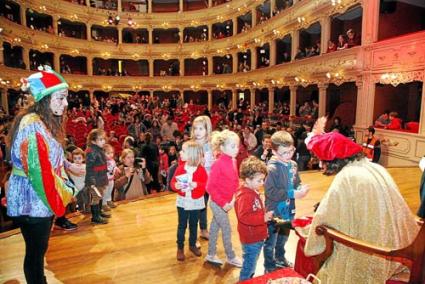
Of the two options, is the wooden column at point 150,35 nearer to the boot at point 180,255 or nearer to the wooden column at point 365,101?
the wooden column at point 365,101

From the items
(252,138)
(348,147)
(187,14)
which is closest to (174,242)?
(348,147)

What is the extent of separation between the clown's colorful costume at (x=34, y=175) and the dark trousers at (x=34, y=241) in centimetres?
6

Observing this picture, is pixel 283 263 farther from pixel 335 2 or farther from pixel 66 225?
pixel 335 2

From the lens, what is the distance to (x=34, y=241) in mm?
2018

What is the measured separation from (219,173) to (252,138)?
492cm

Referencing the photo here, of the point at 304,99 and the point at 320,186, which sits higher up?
the point at 304,99

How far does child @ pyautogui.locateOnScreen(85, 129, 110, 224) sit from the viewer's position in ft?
13.4

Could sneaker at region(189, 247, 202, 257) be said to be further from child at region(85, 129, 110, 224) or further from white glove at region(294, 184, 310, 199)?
child at region(85, 129, 110, 224)

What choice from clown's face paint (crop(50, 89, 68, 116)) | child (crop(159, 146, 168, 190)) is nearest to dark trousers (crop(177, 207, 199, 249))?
clown's face paint (crop(50, 89, 68, 116))

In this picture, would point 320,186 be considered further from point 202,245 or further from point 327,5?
point 327,5

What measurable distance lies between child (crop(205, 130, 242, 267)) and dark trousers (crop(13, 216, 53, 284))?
58.4 inches

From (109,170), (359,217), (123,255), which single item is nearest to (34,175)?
(123,255)

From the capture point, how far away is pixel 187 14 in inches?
971

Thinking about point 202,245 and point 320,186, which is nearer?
point 202,245
